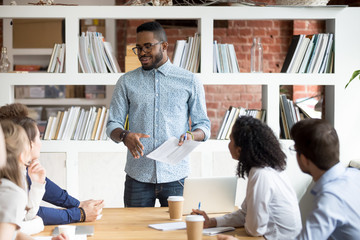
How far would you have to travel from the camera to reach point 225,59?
376 cm

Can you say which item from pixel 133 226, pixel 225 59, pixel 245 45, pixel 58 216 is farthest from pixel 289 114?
pixel 58 216

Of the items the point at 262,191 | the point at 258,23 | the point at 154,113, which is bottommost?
the point at 262,191

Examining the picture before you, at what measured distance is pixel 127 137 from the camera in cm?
251

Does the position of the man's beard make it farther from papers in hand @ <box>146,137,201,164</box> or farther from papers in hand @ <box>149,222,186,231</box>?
papers in hand @ <box>149,222,186,231</box>

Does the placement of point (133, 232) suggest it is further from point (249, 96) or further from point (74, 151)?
point (249, 96)

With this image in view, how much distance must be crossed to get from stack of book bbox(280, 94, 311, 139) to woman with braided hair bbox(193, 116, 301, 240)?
65.3 inches

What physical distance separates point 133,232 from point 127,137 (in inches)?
25.3

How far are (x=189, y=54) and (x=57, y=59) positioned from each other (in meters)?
0.93

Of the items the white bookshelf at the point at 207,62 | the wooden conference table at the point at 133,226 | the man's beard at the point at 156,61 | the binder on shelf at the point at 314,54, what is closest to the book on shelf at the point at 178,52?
the white bookshelf at the point at 207,62

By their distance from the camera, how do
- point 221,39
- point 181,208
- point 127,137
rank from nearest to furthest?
point 181,208 < point 127,137 < point 221,39

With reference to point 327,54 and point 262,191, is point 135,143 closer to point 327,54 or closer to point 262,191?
point 262,191

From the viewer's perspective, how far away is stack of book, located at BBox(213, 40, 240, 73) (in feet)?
12.3

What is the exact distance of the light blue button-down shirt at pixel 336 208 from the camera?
155 cm

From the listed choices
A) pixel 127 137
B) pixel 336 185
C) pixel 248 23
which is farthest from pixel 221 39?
pixel 336 185
